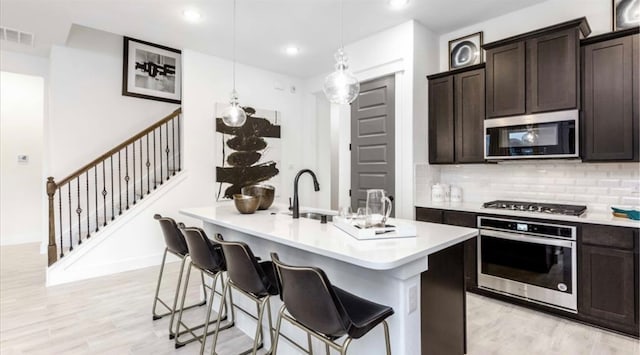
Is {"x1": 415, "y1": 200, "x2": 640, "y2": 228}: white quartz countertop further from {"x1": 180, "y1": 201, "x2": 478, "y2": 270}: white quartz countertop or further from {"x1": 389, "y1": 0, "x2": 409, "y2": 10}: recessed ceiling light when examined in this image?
{"x1": 389, "y1": 0, "x2": 409, "y2": 10}: recessed ceiling light

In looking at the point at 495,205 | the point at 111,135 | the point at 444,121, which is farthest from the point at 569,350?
the point at 111,135

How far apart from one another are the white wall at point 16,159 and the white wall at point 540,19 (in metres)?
7.00

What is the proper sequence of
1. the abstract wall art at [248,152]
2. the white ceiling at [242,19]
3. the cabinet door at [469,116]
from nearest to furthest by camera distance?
the white ceiling at [242,19], the cabinet door at [469,116], the abstract wall art at [248,152]

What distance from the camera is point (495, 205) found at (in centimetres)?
332

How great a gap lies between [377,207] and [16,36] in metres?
5.34

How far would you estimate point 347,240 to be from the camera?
5.61 feet

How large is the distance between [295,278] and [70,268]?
3.86 metres

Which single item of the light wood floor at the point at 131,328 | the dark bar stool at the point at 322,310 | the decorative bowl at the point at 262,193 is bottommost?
the light wood floor at the point at 131,328

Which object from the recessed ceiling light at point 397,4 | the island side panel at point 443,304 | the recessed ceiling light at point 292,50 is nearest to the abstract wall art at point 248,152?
the recessed ceiling light at point 292,50

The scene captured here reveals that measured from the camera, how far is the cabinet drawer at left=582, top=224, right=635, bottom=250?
244 cm

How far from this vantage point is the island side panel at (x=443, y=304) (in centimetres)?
171

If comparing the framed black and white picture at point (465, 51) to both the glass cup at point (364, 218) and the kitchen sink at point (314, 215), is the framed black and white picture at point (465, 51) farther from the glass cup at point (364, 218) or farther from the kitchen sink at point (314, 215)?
the glass cup at point (364, 218)

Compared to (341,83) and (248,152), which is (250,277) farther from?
(248,152)

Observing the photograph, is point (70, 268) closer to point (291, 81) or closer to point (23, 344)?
point (23, 344)
